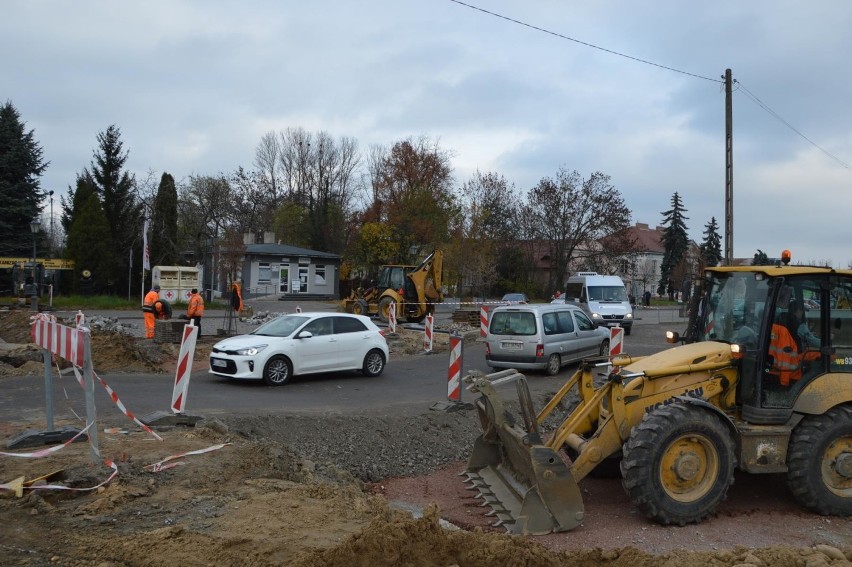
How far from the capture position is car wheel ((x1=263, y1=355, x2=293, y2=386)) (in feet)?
48.3

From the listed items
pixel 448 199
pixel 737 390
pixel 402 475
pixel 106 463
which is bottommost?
pixel 402 475

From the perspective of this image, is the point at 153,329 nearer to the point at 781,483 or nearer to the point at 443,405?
the point at 443,405

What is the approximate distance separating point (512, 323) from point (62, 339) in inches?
450

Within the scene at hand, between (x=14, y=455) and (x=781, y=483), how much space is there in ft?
26.8

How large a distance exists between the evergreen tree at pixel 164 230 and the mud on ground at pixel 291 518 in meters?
36.8

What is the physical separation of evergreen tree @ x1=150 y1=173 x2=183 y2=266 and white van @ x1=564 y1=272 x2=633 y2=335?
2533 centimetres

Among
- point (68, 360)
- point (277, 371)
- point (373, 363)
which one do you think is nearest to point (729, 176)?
point (373, 363)

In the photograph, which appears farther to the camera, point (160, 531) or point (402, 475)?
point (402, 475)

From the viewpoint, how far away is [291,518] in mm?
5812

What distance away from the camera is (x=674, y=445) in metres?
6.66

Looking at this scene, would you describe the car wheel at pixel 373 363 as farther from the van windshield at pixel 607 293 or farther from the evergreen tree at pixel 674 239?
the evergreen tree at pixel 674 239

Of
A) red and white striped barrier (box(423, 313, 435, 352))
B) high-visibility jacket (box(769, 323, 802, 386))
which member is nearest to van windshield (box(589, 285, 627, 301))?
red and white striped barrier (box(423, 313, 435, 352))

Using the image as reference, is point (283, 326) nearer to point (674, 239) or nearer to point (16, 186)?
point (16, 186)

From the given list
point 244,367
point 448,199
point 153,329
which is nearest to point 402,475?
point 244,367
